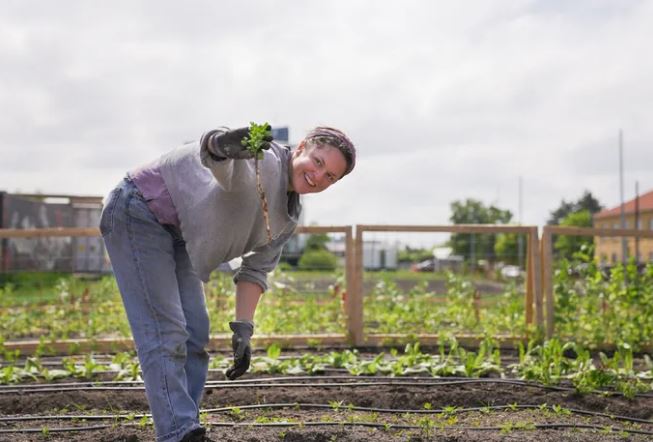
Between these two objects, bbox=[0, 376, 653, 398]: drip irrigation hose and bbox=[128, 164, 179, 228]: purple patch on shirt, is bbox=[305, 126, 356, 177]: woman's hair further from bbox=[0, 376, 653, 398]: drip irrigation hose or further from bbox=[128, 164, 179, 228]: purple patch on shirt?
bbox=[0, 376, 653, 398]: drip irrigation hose

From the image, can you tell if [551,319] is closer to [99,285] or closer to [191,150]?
[99,285]

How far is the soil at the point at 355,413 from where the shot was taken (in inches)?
134

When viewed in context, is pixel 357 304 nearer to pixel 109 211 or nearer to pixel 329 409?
pixel 329 409

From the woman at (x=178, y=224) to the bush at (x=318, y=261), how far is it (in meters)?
4.73

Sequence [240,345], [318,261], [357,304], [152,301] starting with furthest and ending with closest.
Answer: [318,261] < [357,304] < [240,345] < [152,301]

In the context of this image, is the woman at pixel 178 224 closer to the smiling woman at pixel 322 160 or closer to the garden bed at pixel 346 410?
the smiling woman at pixel 322 160

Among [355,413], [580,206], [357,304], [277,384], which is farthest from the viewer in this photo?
[580,206]

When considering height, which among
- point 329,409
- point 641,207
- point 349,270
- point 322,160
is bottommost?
point 329,409

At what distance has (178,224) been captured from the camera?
2.80 metres

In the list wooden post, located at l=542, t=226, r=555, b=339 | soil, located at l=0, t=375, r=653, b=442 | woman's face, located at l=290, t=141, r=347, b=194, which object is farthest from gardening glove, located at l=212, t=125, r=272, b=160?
wooden post, located at l=542, t=226, r=555, b=339

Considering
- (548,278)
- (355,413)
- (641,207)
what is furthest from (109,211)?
(641,207)

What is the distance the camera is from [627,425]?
152 inches

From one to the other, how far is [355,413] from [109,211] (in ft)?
5.86

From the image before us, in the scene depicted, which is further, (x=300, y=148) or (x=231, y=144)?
(x=300, y=148)
